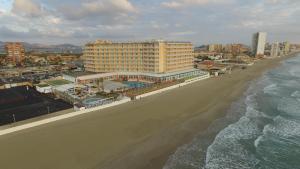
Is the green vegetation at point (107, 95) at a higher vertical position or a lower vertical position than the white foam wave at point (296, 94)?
higher

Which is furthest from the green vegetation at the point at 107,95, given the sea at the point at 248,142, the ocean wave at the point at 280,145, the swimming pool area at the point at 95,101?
the ocean wave at the point at 280,145

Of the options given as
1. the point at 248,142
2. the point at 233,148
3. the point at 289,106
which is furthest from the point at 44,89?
the point at 289,106

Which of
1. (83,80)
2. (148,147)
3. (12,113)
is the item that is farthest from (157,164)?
(83,80)

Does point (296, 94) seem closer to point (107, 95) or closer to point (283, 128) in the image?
point (283, 128)

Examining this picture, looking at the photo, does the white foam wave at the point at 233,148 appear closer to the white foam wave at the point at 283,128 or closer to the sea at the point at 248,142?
the sea at the point at 248,142

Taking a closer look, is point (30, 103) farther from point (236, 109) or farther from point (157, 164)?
point (236, 109)

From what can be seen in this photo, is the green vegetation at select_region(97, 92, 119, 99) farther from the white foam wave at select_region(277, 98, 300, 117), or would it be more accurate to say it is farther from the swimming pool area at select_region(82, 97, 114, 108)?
the white foam wave at select_region(277, 98, 300, 117)
